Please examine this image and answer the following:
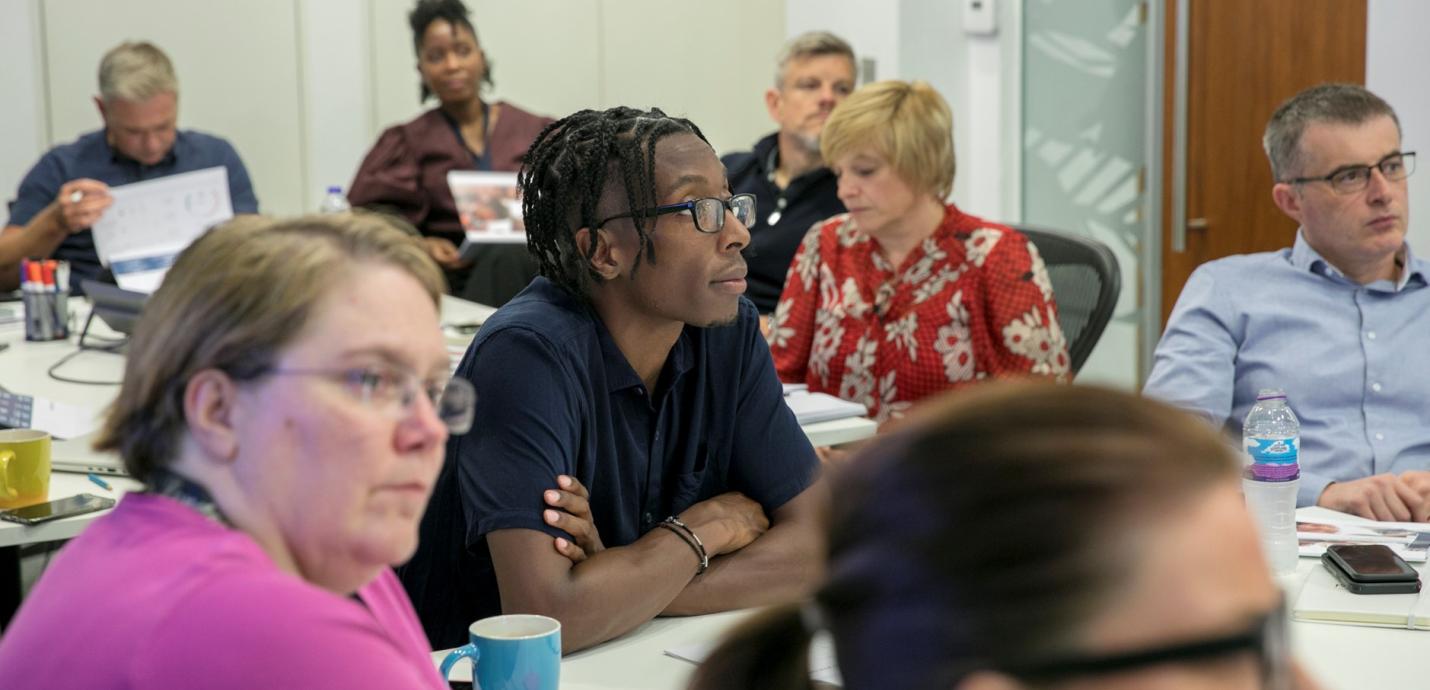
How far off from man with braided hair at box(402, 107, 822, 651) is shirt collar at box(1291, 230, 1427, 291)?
3.96ft

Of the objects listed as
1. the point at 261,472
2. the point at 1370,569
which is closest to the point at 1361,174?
the point at 1370,569

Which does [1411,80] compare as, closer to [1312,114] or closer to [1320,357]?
[1312,114]

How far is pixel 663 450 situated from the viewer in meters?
1.93

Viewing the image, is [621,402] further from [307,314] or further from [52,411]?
[52,411]

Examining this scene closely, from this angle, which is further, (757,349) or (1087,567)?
(757,349)

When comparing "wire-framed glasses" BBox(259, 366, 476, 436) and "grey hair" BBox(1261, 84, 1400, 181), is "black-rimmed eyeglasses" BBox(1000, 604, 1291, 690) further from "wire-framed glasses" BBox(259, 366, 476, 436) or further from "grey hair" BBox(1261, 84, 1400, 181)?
"grey hair" BBox(1261, 84, 1400, 181)

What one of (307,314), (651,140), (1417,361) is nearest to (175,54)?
(651,140)

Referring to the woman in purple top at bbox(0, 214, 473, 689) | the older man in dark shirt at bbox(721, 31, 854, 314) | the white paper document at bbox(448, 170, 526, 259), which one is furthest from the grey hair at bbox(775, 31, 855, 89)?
the woman in purple top at bbox(0, 214, 473, 689)

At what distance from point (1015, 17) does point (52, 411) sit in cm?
373

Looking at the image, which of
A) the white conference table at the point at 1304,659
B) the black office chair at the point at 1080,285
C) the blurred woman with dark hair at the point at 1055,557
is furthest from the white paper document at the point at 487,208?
the blurred woman with dark hair at the point at 1055,557

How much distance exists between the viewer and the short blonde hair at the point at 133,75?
436cm

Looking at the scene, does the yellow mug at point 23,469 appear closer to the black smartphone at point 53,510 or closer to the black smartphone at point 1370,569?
the black smartphone at point 53,510

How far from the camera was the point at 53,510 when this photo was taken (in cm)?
202

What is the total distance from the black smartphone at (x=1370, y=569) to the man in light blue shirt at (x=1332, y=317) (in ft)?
2.48
